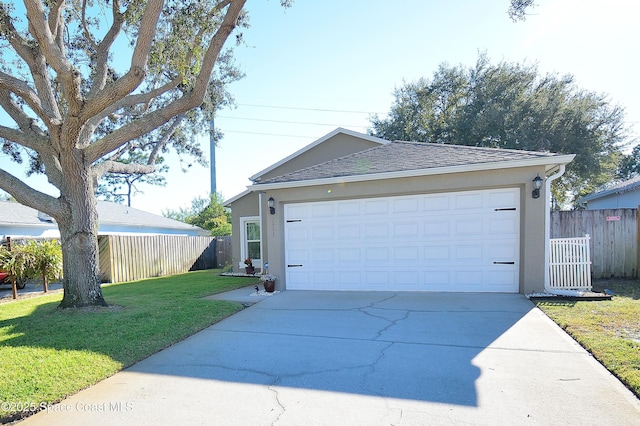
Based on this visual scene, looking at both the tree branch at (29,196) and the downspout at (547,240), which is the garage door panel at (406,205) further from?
the tree branch at (29,196)

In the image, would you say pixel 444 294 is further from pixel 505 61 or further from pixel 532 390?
pixel 505 61

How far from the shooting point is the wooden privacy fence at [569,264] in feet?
22.2

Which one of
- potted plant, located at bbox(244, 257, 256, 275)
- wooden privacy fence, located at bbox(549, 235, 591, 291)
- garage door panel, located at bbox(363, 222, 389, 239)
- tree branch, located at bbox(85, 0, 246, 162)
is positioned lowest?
potted plant, located at bbox(244, 257, 256, 275)

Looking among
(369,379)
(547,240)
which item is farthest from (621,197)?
(369,379)

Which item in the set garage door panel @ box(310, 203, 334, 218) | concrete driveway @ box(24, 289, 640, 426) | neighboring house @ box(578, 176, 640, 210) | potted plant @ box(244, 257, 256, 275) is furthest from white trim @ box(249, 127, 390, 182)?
neighboring house @ box(578, 176, 640, 210)

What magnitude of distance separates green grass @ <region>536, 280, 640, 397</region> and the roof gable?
2824 mm

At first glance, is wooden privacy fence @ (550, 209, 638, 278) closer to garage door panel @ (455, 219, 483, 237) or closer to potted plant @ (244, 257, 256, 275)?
garage door panel @ (455, 219, 483, 237)

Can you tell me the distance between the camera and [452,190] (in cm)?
736

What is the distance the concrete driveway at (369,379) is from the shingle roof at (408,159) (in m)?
3.37

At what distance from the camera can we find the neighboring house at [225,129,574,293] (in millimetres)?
6906

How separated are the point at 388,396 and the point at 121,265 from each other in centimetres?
1300

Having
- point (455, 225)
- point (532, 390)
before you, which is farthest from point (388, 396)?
point (455, 225)

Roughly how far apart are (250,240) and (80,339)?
9.17 m

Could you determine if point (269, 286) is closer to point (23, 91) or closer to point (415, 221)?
point (415, 221)
